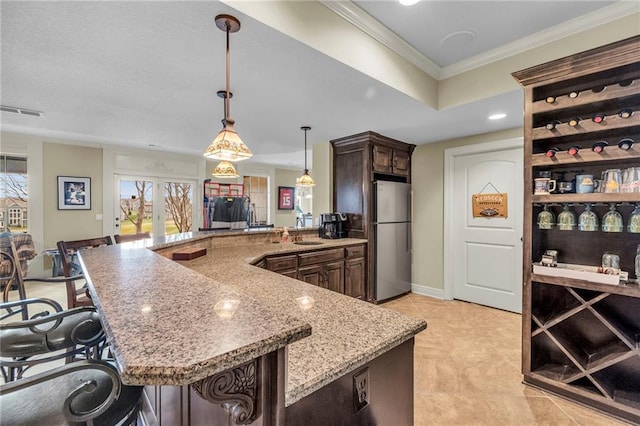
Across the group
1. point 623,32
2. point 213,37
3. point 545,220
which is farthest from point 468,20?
point 213,37

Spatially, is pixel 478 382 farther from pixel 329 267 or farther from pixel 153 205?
pixel 153 205

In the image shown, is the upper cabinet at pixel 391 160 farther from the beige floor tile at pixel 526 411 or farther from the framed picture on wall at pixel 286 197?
the framed picture on wall at pixel 286 197

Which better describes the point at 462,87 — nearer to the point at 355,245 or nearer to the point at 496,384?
the point at 355,245

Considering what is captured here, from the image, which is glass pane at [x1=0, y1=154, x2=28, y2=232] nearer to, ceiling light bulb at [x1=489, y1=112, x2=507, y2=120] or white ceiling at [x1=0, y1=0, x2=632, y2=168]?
white ceiling at [x1=0, y1=0, x2=632, y2=168]

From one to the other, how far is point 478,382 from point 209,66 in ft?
9.86

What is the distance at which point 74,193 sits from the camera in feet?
16.9

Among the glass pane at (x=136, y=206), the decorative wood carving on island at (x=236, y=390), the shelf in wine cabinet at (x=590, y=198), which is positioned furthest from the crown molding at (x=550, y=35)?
the glass pane at (x=136, y=206)

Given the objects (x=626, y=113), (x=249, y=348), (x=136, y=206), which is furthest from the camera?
(x=136, y=206)

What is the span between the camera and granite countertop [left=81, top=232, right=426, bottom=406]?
0.50 m

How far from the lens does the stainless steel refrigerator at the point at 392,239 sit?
3818mm

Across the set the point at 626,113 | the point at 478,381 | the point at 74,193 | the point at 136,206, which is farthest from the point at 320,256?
the point at 74,193

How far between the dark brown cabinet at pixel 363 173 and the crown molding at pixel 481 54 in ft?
4.08

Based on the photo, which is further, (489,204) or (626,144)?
(489,204)

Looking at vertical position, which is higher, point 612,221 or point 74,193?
point 74,193
